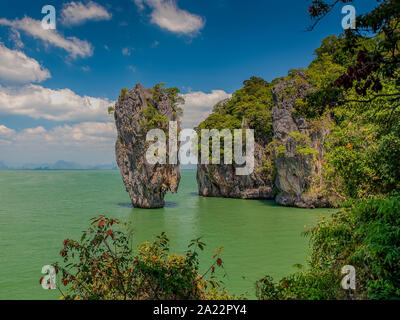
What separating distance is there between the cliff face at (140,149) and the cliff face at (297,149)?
9.02 metres

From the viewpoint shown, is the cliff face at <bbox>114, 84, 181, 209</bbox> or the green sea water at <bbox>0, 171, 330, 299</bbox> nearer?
the green sea water at <bbox>0, 171, 330, 299</bbox>

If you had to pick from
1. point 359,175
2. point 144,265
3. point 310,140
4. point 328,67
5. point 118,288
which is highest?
point 328,67

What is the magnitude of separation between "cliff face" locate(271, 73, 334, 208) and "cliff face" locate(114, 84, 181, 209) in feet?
29.6

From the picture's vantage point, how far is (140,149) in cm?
1998

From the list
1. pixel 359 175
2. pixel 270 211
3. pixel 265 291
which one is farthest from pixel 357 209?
pixel 270 211

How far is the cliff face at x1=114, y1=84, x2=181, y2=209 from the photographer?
19.8 metres

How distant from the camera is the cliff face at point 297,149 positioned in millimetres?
19703

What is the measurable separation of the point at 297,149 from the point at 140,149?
12136mm

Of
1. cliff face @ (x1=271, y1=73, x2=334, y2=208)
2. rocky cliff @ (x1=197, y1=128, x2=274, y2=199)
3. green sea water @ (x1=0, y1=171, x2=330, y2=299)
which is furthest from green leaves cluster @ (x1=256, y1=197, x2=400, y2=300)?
rocky cliff @ (x1=197, y1=128, x2=274, y2=199)

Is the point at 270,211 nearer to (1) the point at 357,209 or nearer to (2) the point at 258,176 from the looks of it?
(2) the point at 258,176

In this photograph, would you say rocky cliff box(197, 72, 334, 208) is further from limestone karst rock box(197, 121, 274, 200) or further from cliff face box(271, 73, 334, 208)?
limestone karst rock box(197, 121, 274, 200)

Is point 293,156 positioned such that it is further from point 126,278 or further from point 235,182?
point 126,278
